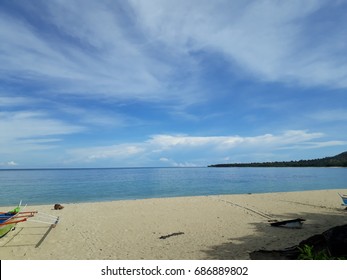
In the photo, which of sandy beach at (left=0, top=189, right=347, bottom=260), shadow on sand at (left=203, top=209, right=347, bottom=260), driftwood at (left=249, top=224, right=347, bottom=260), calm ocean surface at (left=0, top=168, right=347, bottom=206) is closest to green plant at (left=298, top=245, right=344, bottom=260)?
driftwood at (left=249, top=224, right=347, bottom=260)

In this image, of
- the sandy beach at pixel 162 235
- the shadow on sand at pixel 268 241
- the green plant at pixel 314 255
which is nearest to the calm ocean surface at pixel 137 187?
the sandy beach at pixel 162 235

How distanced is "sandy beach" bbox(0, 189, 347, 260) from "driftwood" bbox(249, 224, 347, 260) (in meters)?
1.29

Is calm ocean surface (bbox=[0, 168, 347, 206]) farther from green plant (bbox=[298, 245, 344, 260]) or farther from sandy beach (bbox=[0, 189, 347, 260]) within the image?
green plant (bbox=[298, 245, 344, 260])

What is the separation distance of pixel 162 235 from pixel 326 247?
299 inches

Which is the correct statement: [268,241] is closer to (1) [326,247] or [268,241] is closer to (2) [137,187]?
(1) [326,247]

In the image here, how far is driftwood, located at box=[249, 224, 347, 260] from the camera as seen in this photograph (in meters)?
6.96

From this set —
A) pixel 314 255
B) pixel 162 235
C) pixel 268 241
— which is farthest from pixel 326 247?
pixel 162 235

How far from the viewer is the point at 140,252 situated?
1088 cm

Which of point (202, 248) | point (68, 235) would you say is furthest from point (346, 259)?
point (68, 235)

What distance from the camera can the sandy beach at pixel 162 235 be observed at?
10742 millimetres

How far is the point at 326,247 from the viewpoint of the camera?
24.6 ft

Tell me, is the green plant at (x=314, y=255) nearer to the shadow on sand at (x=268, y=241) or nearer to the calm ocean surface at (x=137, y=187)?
the shadow on sand at (x=268, y=241)
